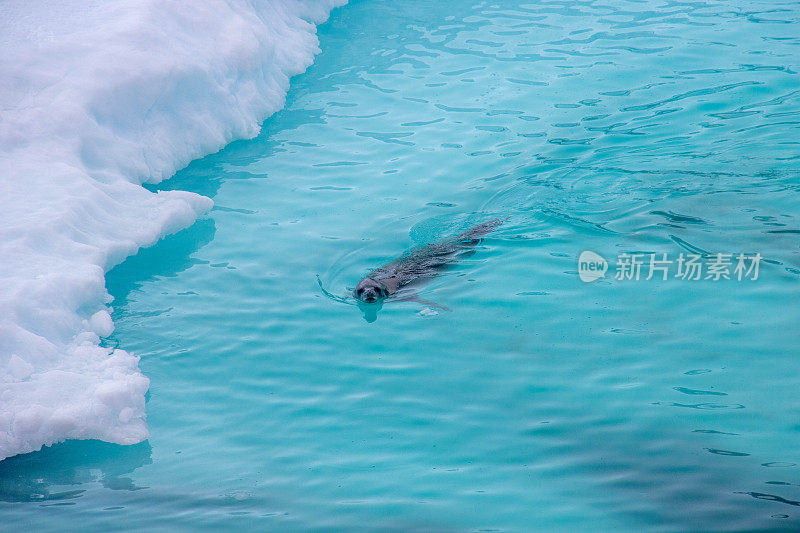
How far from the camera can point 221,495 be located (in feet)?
16.7

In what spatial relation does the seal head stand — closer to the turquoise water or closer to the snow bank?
the turquoise water

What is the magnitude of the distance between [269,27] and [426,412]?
8841 mm

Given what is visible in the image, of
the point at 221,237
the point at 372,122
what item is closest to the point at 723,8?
the point at 372,122

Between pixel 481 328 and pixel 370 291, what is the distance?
1.03m

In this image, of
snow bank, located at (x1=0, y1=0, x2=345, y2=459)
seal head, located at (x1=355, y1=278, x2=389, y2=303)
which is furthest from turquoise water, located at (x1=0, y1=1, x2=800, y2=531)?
snow bank, located at (x1=0, y1=0, x2=345, y2=459)

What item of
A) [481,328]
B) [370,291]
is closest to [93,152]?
[370,291]

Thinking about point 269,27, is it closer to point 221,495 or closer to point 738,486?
point 221,495

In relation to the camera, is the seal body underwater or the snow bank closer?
the snow bank

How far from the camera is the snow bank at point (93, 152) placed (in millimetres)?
5867

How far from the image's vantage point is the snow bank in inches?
231

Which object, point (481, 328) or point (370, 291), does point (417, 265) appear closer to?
point (370, 291)

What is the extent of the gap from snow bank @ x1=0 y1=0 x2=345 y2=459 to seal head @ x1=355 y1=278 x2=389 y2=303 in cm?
198

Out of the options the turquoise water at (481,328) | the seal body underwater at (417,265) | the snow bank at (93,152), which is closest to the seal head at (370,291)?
the seal body underwater at (417,265)

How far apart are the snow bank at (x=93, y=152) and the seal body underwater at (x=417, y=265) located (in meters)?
2.08
